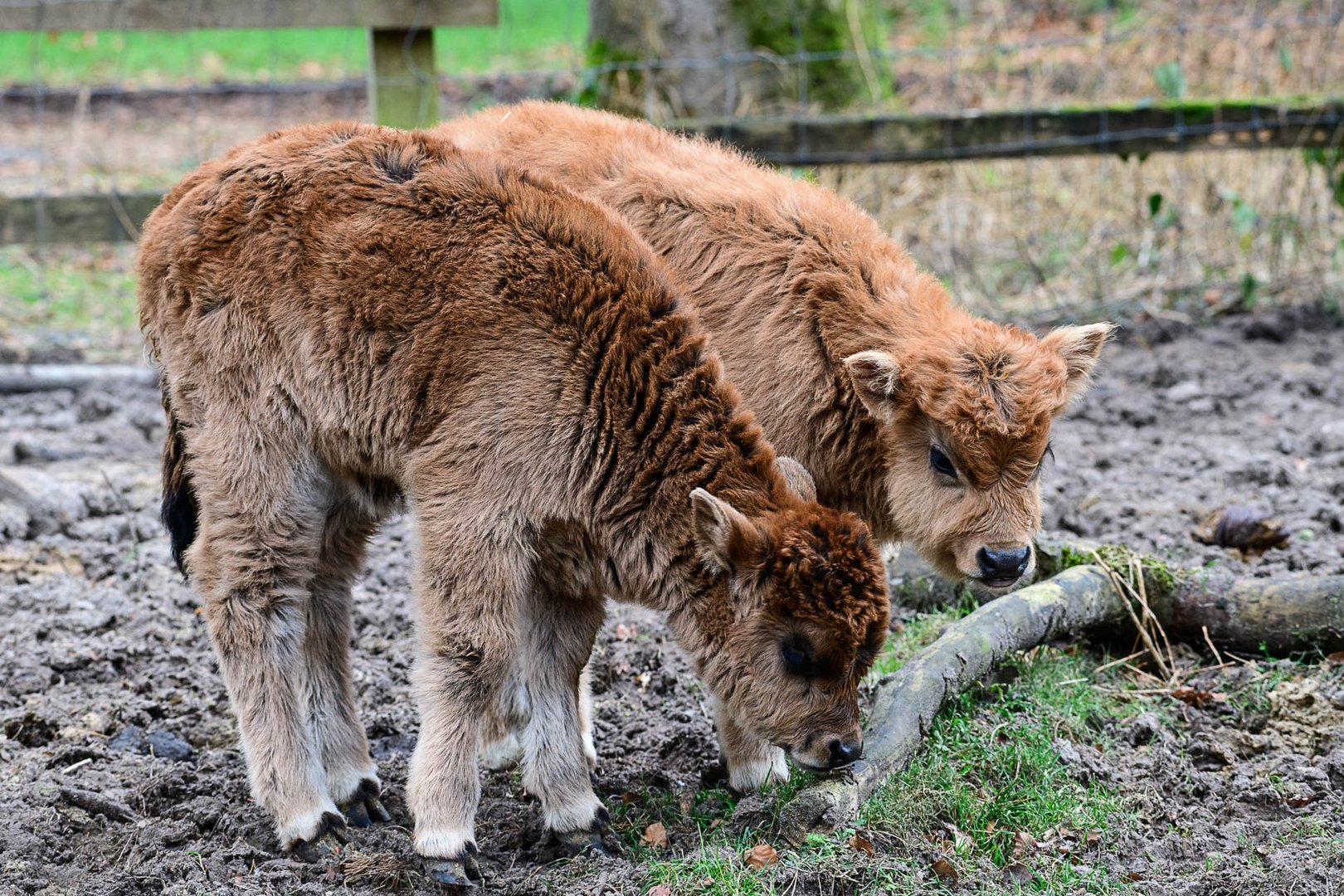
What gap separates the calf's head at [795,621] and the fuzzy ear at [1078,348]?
1650mm

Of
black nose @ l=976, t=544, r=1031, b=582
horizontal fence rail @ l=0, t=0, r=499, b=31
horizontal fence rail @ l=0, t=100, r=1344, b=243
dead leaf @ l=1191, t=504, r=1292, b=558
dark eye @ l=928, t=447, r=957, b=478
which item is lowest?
dead leaf @ l=1191, t=504, r=1292, b=558

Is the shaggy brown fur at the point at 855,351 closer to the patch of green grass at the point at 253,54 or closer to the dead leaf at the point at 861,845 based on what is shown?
the dead leaf at the point at 861,845

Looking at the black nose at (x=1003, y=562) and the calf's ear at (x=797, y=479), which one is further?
the black nose at (x=1003, y=562)

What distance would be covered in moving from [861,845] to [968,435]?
5.58 ft

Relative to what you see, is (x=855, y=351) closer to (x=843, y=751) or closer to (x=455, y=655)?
(x=843, y=751)

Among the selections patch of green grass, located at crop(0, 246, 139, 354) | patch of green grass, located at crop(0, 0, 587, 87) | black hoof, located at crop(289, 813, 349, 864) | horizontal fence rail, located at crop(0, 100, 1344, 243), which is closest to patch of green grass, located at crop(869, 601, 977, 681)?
black hoof, located at crop(289, 813, 349, 864)

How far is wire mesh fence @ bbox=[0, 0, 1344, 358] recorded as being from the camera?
9.66m

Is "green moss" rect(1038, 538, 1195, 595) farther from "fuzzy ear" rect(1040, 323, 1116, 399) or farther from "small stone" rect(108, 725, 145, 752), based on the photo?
"small stone" rect(108, 725, 145, 752)

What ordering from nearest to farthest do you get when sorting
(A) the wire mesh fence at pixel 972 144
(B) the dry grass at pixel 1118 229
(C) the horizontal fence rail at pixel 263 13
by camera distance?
(C) the horizontal fence rail at pixel 263 13 → (A) the wire mesh fence at pixel 972 144 → (B) the dry grass at pixel 1118 229

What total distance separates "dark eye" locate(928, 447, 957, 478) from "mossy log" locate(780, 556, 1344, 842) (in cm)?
63

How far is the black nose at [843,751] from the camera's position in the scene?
15.2ft

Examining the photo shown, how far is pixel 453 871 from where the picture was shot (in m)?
4.70

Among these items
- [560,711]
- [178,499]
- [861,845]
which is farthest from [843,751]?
[178,499]

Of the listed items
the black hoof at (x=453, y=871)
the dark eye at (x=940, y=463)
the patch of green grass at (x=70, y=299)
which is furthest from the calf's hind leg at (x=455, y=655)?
the patch of green grass at (x=70, y=299)
